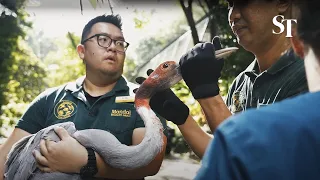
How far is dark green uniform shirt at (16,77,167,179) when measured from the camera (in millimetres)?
1504

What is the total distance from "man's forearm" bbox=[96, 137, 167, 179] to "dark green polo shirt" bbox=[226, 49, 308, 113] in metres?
0.34

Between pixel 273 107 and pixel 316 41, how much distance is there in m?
0.21

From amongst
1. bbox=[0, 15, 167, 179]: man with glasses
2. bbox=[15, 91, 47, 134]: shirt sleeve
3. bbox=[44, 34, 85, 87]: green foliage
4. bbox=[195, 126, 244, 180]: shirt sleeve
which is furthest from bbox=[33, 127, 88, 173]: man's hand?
bbox=[195, 126, 244, 180]: shirt sleeve

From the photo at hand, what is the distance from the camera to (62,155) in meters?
1.44

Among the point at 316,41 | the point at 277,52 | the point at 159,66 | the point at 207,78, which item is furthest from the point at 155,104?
the point at 316,41

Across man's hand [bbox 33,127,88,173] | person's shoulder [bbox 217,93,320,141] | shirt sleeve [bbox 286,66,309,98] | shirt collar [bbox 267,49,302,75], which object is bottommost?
man's hand [bbox 33,127,88,173]

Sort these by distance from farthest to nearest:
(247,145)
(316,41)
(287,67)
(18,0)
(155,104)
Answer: (18,0) < (155,104) < (287,67) < (316,41) < (247,145)

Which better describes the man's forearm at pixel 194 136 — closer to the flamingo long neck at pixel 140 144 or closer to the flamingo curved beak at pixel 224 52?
the flamingo long neck at pixel 140 144

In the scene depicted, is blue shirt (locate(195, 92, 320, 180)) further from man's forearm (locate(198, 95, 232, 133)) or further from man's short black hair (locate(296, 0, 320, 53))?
man's forearm (locate(198, 95, 232, 133))

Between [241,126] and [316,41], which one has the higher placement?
[316,41]

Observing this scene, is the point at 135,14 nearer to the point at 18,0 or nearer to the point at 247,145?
the point at 18,0

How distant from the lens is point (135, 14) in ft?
5.19

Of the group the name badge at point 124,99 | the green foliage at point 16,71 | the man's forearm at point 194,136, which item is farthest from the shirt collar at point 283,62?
the green foliage at point 16,71

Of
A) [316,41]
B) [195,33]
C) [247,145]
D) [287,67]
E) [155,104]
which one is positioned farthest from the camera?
[195,33]
